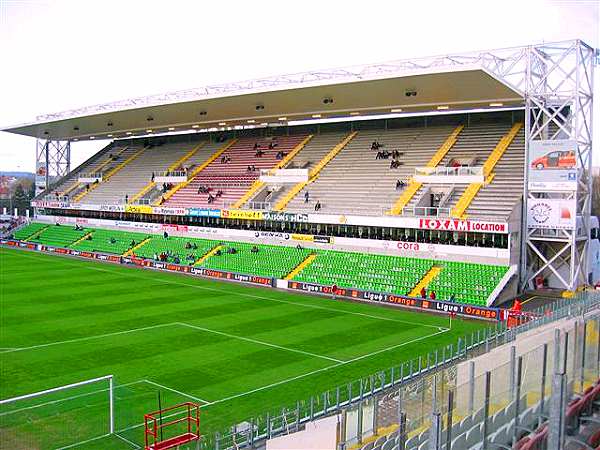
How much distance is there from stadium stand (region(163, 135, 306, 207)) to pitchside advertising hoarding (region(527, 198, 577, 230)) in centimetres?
2192

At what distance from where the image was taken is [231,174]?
50656mm

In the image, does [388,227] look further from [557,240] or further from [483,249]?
[557,240]

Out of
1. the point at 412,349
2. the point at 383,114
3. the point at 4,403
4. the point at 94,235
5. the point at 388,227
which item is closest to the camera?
the point at 4,403

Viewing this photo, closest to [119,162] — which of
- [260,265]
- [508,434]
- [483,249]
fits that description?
[260,265]

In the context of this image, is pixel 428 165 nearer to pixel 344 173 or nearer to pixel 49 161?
pixel 344 173

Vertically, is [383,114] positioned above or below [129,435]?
above

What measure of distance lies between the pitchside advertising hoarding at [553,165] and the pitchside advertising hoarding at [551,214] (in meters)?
0.65

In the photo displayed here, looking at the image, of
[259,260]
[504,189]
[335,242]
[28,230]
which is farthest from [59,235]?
[504,189]

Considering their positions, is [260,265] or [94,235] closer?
[260,265]

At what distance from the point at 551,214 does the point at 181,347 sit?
2008 centimetres

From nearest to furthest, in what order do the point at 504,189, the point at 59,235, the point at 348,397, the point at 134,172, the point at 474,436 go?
the point at 474,436 < the point at 348,397 < the point at 504,189 < the point at 59,235 < the point at 134,172

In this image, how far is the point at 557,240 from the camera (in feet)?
104

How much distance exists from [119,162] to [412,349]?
4888 cm

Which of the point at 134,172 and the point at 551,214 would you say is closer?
the point at 551,214
